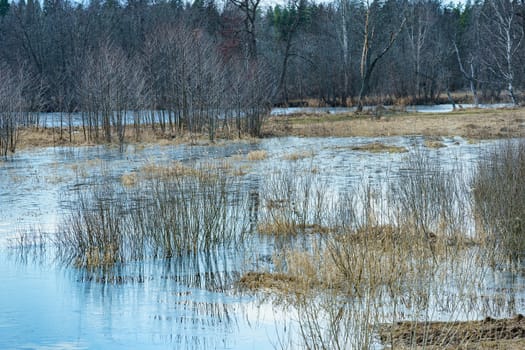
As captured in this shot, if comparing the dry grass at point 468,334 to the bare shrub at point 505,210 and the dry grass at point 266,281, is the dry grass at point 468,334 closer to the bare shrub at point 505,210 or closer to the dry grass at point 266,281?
the dry grass at point 266,281

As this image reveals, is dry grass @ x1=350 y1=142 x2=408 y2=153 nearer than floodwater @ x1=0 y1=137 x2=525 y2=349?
No

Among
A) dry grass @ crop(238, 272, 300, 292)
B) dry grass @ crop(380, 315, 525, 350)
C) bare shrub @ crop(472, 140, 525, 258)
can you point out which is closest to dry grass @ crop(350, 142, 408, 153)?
bare shrub @ crop(472, 140, 525, 258)

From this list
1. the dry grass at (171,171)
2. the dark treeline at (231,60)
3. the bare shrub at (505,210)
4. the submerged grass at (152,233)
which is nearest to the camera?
the bare shrub at (505,210)

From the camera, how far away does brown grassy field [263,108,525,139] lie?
29.6 metres

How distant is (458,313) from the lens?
7328 mm

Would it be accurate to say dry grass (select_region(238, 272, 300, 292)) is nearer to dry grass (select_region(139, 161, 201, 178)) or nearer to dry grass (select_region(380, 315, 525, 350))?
dry grass (select_region(380, 315, 525, 350))

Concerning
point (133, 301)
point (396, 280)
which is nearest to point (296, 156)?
point (133, 301)

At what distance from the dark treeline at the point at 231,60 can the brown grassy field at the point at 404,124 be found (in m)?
2.00

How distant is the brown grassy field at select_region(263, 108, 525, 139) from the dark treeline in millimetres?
1996

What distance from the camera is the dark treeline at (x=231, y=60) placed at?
32.2 m

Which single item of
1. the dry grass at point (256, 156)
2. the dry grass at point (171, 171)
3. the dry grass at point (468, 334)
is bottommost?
the dry grass at point (468, 334)

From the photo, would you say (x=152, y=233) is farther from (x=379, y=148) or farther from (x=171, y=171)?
(x=379, y=148)

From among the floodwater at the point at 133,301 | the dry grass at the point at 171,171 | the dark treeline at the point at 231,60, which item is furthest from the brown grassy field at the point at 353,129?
the floodwater at the point at 133,301

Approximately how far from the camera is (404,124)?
33562mm
